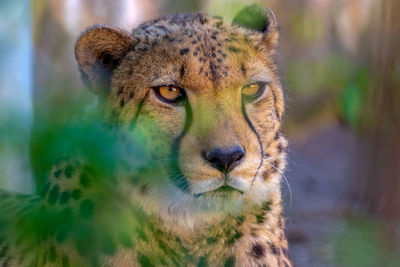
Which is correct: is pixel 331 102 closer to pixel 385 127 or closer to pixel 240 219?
pixel 385 127

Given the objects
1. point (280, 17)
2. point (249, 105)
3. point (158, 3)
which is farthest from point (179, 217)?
point (280, 17)

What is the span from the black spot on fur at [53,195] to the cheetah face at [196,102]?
0.21 metres

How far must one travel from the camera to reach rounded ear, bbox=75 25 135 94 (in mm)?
1473

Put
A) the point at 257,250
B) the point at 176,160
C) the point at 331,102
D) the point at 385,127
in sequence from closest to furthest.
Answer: the point at 176,160, the point at 257,250, the point at 385,127, the point at 331,102

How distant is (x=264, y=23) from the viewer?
1753mm

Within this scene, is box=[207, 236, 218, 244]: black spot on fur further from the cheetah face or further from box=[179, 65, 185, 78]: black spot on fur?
box=[179, 65, 185, 78]: black spot on fur

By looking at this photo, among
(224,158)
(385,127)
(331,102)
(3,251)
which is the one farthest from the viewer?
(331,102)

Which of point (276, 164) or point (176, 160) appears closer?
point (176, 160)

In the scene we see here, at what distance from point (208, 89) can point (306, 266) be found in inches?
95.9

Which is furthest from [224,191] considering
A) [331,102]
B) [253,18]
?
[331,102]

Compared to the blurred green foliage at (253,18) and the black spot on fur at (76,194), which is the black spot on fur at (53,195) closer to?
the black spot on fur at (76,194)

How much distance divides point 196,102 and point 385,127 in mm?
2541

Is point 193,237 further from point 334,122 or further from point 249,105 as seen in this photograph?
point 334,122

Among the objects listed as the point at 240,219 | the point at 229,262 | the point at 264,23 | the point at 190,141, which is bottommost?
the point at 229,262
